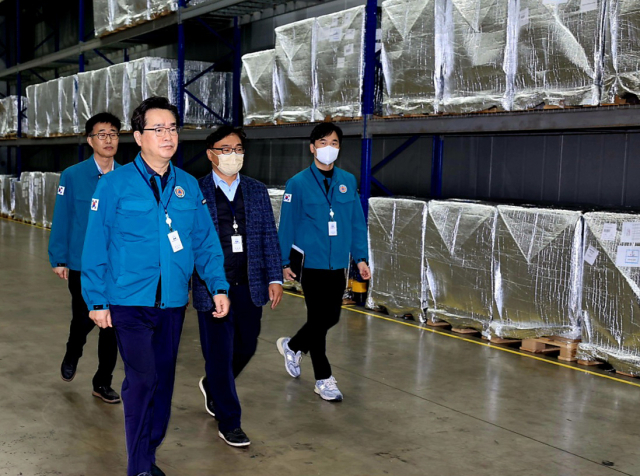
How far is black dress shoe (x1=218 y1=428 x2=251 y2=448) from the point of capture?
4.09 metres

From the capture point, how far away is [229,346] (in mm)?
4012

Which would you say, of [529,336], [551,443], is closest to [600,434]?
[551,443]

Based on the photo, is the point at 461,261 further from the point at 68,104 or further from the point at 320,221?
the point at 68,104

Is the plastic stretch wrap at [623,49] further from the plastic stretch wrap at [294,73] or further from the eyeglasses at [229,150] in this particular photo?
the plastic stretch wrap at [294,73]

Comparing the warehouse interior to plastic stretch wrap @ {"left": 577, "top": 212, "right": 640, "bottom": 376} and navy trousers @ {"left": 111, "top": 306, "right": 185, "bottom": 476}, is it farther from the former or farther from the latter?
navy trousers @ {"left": 111, "top": 306, "right": 185, "bottom": 476}

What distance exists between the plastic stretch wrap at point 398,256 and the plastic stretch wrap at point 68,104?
9.07m

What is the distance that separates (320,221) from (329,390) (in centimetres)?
115

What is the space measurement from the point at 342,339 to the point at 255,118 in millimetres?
4074

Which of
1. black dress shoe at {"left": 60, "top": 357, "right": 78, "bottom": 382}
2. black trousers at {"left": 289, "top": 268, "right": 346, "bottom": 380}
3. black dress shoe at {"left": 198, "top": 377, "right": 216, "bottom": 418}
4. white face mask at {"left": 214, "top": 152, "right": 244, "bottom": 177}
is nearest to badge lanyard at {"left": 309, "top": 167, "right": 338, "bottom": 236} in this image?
black trousers at {"left": 289, "top": 268, "right": 346, "bottom": 380}

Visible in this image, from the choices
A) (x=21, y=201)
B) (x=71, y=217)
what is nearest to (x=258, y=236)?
(x=71, y=217)

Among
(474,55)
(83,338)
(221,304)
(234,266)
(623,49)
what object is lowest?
(83,338)

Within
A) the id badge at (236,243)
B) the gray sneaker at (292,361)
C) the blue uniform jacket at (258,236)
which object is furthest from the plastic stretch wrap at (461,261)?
the id badge at (236,243)

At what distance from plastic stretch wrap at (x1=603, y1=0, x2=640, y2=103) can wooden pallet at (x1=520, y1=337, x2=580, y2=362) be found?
204cm

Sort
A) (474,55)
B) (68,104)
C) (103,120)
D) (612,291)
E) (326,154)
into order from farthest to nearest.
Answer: (68,104) → (474,55) → (612,291) → (326,154) → (103,120)
